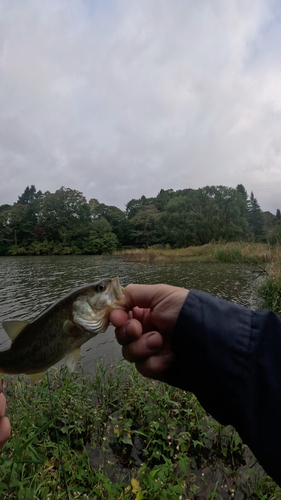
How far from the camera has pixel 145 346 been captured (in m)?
2.18

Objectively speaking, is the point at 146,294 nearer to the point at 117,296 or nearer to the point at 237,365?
the point at 117,296

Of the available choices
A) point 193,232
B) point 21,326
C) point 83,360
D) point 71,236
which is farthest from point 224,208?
point 21,326

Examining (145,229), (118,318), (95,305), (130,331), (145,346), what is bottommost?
(145,346)

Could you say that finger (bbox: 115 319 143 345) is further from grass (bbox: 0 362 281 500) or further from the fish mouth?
grass (bbox: 0 362 281 500)

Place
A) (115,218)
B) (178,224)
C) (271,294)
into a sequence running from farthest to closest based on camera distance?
1. (115,218)
2. (178,224)
3. (271,294)

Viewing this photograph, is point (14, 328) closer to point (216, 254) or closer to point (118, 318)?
point (118, 318)

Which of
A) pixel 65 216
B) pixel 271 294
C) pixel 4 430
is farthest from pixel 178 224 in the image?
pixel 4 430

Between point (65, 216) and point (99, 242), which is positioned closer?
point (99, 242)

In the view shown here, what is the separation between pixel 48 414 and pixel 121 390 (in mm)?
1294

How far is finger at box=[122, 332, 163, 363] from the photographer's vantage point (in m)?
2.16

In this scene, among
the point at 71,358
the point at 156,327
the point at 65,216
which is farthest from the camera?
the point at 65,216

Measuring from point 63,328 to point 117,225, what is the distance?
7470 centimetres

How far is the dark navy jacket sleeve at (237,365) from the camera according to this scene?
1.45 metres

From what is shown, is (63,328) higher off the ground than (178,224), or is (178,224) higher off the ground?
(178,224)
